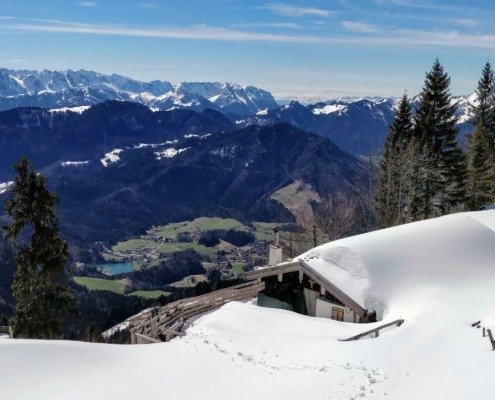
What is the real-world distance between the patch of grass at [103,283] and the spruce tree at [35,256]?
14135cm

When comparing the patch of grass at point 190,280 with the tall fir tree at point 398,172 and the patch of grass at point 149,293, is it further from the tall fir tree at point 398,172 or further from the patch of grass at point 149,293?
the tall fir tree at point 398,172

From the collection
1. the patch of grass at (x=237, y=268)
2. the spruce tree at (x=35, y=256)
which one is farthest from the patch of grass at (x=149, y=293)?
the spruce tree at (x=35, y=256)

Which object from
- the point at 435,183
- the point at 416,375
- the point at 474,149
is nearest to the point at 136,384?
the point at 416,375

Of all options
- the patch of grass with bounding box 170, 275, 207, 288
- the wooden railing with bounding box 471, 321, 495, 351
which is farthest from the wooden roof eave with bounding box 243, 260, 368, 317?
the patch of grass with bounding box 170, 275, 207, 288

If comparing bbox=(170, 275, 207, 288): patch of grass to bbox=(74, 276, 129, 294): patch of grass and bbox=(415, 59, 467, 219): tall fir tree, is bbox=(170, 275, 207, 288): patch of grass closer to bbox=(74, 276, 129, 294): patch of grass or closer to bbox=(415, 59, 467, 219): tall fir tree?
bbox=(74, 276, 129, 294): patch of grass

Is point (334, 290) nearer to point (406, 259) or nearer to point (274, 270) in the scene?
point (274, 270)

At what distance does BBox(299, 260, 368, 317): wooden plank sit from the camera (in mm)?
19547

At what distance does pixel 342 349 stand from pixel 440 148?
96.1 ft

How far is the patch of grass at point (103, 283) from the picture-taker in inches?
6432

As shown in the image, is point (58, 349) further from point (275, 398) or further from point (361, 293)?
point (361, 293)

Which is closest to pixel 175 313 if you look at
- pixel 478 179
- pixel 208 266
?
pixel 478 179

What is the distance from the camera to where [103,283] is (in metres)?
172

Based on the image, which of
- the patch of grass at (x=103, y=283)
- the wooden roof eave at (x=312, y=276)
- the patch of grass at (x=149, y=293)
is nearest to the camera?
the wooden roof eave at (x=312, y=276)

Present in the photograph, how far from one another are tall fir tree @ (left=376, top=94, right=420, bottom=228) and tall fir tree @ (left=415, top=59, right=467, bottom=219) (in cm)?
136
